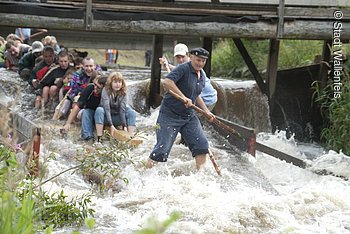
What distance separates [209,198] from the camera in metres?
8.08

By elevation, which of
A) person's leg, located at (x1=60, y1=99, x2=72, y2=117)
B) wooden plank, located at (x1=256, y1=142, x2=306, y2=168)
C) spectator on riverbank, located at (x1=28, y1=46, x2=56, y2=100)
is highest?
spectator on riverbank, located at (x1=28, y1=46, x2=56, y2=100)

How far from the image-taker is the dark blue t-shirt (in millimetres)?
8602

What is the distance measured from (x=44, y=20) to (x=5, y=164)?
6.82m

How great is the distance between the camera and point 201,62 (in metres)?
8.56

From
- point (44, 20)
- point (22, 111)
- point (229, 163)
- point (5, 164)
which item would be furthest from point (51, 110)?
point (5, 164)

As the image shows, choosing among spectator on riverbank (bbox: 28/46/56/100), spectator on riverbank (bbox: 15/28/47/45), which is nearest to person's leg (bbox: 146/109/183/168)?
spectator on riverbank (bbox: 28/46/56/100)

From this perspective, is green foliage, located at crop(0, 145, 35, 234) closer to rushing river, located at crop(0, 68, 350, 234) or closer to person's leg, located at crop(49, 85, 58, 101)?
rushing river, located at crop(0, 68, 350, 234)

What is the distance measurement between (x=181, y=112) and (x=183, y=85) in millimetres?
306

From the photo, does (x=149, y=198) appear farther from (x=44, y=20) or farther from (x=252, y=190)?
(x=44, y=20)

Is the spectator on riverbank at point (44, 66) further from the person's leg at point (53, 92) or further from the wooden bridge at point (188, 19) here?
the wooden bridge at point (188, 19)

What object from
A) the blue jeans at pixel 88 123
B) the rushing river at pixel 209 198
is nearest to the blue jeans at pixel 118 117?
the blue jeans at pixel 88 123

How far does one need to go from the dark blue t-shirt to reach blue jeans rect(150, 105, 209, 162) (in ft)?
0.23

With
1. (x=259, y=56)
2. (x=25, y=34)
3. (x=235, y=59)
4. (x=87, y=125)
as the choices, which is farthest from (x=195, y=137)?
(x=25, y=34)

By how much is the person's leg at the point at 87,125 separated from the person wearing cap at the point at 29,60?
3960mm
